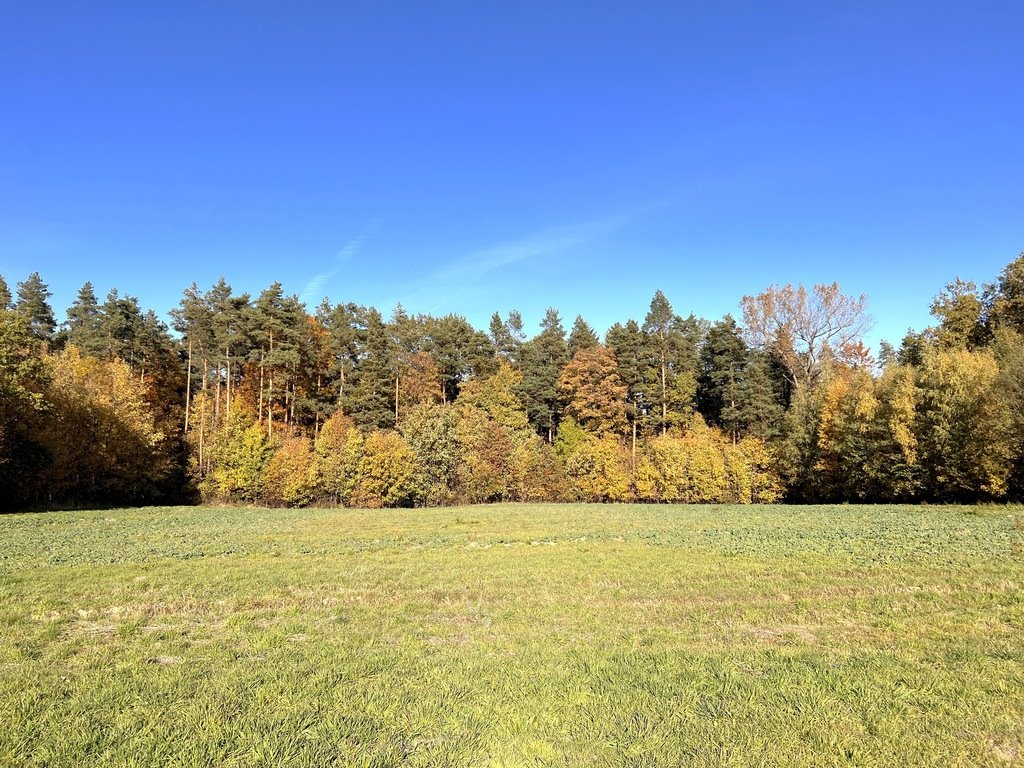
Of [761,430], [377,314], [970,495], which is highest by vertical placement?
[377,314]

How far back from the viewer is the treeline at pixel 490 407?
1524 inches

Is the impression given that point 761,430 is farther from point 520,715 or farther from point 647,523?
point 520,715

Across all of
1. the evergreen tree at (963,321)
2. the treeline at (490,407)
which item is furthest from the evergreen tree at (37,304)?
the evergreen tree at (963,321)

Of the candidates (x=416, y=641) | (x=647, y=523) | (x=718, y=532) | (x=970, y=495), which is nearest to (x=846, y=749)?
(x=416, y=641)

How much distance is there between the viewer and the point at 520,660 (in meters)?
6.94

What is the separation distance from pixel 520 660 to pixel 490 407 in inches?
1955

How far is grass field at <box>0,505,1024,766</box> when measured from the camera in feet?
15.3

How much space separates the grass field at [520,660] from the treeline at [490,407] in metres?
28.7

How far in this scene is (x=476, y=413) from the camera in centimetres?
5297

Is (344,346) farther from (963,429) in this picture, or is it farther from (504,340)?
(963,429)

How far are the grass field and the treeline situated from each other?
28707 millimetres

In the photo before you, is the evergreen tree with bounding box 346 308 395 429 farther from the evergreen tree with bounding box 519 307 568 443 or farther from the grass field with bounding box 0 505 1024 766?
the grass field with bounding box 0 505 1024 766

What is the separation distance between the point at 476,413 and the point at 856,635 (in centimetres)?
4597

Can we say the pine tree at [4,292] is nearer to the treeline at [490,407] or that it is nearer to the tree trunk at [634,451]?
the treeline at [490,407]
